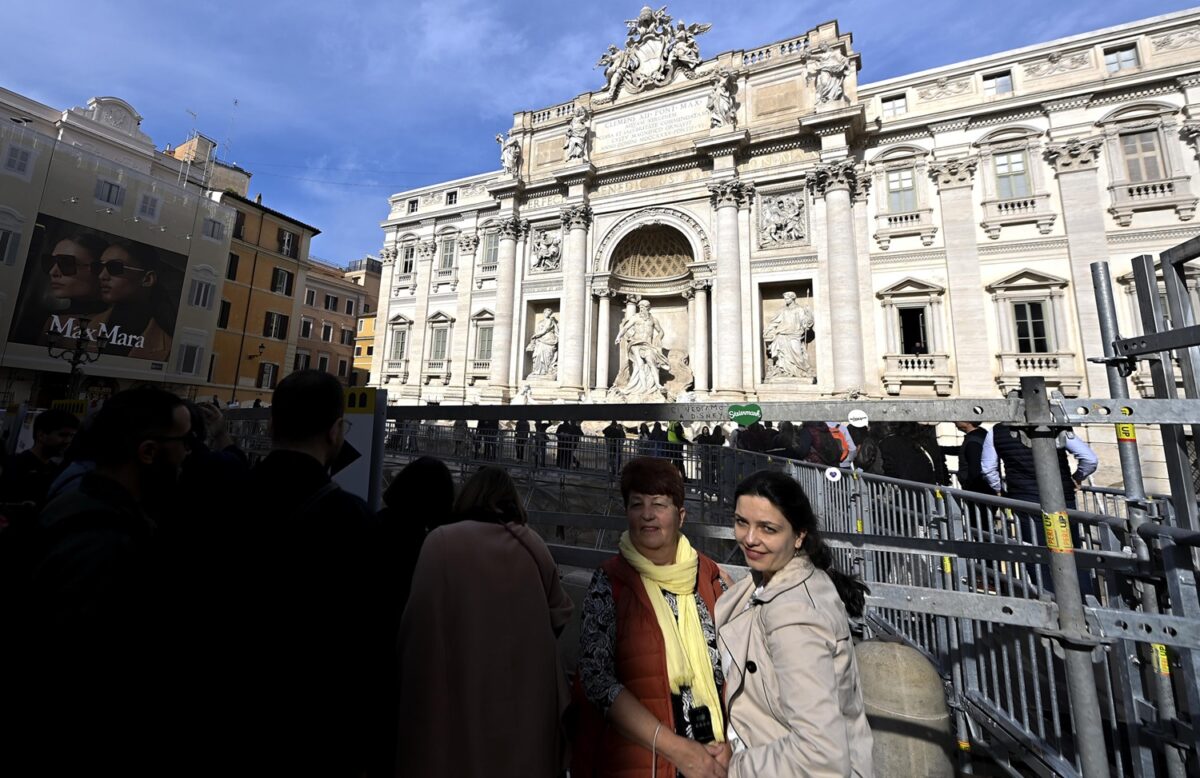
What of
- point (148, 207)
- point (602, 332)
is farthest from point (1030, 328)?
point (148, 207)

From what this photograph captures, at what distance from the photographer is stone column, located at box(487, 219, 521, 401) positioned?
20.2 meters

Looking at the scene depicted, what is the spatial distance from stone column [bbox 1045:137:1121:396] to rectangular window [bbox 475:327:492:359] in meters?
19.6

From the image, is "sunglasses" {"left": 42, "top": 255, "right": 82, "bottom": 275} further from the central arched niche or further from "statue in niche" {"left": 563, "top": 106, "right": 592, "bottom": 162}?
the central arched niche

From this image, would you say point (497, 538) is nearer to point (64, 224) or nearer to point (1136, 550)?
point (1136, 550)

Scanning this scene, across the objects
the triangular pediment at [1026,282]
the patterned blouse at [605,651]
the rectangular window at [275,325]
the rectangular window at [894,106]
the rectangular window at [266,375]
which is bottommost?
the patterned blouse at [605,651]

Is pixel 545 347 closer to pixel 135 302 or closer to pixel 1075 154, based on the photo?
pixel 135 302

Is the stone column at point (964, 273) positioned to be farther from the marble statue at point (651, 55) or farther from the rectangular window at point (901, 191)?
the marble statue at point (651, 55)

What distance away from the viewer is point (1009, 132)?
14.6 meters

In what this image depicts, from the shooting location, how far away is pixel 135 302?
2030 centimetres

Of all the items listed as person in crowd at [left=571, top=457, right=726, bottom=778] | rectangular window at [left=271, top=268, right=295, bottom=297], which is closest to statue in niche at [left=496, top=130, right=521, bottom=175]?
rectangular window at [left=271, top=268, right=295, bottom=297]

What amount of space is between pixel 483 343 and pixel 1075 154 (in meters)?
21.1

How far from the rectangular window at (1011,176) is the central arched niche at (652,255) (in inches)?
381

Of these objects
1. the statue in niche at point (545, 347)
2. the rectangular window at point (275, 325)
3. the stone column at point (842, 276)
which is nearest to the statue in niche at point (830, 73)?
the stone column at point (842, 276)

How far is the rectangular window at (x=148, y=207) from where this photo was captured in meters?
20.9
